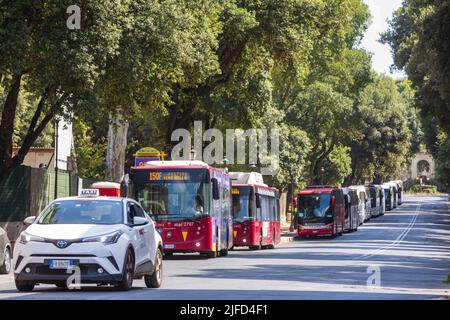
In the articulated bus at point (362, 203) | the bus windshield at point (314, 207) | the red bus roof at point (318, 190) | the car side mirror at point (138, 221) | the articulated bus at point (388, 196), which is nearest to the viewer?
the car side mirror at point (138, 221)

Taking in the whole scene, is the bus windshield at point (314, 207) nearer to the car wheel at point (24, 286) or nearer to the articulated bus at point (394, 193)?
the car wheel at point (24, 286)

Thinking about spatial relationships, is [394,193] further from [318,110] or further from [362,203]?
[318,110]

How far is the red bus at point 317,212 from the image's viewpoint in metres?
65.2

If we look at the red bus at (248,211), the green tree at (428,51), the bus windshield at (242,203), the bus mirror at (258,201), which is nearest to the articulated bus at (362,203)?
the green tree at (428,51)

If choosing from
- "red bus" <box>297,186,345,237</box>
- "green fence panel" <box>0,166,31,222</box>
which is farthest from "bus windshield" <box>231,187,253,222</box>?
"red bus" <box>297,186,345,237</box>

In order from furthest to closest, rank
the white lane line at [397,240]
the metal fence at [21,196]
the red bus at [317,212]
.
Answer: the red bus at [317,212] < the white lane line at [397,240] < the metal fence at [21,196]

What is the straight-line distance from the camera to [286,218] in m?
93.9

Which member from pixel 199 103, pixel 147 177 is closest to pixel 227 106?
pixel 199 103

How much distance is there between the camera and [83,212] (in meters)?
19.2

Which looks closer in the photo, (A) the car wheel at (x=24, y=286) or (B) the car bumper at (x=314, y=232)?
(A) the car wheel at (x=24, y=286)

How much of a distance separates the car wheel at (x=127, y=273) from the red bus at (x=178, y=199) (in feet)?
53.9
